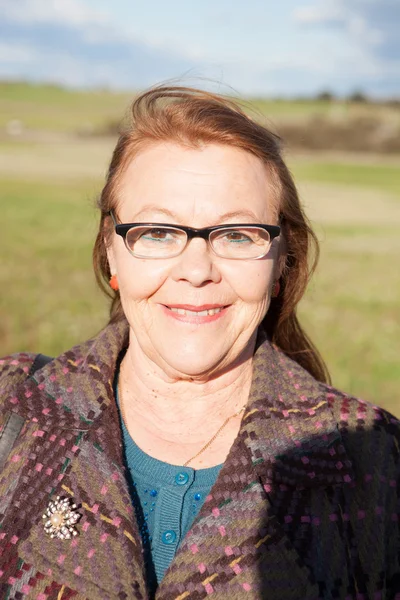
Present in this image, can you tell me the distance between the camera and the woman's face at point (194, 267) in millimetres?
2760

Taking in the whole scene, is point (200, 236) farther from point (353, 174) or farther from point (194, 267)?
point (353, 174)

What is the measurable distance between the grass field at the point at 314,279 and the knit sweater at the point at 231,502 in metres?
1.23

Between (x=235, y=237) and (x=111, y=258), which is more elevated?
(x=235, y=237)

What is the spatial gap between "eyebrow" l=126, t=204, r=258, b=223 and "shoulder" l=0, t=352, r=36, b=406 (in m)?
0.76

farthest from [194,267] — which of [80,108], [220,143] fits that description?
[80,108]

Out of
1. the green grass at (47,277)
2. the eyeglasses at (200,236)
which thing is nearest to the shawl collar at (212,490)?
the eyeglasses at (200,236)

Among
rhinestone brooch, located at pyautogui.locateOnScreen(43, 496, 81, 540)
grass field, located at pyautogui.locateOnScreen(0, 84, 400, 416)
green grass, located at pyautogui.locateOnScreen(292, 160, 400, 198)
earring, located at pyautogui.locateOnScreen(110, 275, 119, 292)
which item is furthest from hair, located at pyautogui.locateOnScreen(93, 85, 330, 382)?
green grass, located at pyautogui.locateOnScreen(292, 160, 400, 198)

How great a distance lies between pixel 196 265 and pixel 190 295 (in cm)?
12

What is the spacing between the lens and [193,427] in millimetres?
3053

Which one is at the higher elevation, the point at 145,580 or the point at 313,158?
the point at 145,580

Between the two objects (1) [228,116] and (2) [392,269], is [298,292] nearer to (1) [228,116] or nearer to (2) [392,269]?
(1) [228,116]

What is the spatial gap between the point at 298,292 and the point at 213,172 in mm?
A: 870

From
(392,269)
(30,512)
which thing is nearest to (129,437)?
(30,512)

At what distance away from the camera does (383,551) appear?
2641mm
